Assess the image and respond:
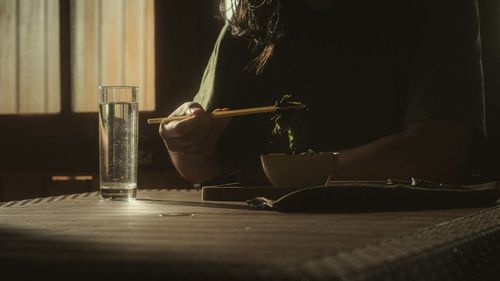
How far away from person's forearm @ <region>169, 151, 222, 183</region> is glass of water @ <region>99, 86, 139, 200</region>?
0.71 metres

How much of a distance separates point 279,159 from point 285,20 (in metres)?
1.01

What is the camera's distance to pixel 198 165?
2094mm

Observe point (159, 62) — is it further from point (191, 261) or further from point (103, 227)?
point (191, 261)

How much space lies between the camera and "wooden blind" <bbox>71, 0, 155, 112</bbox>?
4152 mm

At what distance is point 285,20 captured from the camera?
7.36 feet

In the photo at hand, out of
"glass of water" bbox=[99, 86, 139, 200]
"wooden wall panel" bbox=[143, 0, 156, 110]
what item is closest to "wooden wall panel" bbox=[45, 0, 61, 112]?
"wooden wall panel" bbox=[143, 0, 156, 110]

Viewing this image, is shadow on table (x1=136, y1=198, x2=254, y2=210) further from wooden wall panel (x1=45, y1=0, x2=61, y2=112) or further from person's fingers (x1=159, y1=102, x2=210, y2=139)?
wooden wall panel (x1=45, y1=0, x2=61, y2=112)

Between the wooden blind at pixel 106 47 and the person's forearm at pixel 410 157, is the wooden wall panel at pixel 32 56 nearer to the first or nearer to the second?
the wooden blind at pixel 106 47

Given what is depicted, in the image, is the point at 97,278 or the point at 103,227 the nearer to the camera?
the point at 97,278

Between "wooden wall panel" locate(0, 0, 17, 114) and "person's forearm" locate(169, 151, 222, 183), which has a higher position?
"wooden wall panel" locate(0, 0, 17, 114)

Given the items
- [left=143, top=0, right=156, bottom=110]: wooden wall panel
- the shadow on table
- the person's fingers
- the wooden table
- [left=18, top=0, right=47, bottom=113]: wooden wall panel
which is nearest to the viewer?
the wooden table

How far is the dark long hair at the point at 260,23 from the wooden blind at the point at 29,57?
7.45 feet

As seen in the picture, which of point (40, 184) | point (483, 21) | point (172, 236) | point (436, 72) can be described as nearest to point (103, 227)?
point (172, 236)

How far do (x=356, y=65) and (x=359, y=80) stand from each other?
0.05m
